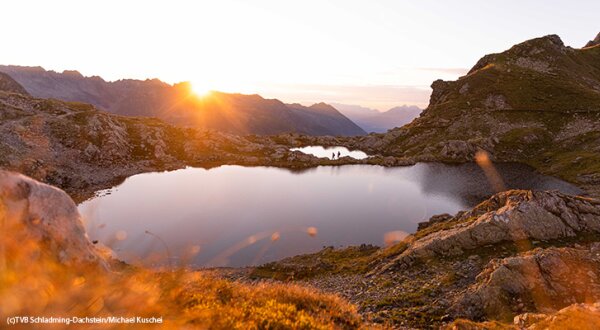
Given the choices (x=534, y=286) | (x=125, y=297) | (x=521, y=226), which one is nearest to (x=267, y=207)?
(x=521, y=226)

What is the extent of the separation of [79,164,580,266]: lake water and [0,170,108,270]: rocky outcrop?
862 cm

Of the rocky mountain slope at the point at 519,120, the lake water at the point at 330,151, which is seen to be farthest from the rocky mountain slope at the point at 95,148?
the rocky mountain slope at the point at 519,120

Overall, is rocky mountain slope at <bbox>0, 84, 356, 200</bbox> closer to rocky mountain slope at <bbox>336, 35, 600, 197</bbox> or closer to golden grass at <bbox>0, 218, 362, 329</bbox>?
rocky mountain slope at <bbox>336, 35, 600, 197</bbox>

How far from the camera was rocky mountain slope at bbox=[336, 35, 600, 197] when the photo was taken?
369 ft

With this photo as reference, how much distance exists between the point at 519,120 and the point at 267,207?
426ft

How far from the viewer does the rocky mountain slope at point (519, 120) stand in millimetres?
112475

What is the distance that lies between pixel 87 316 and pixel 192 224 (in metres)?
47.9

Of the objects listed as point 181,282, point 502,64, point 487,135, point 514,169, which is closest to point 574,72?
point 502,64

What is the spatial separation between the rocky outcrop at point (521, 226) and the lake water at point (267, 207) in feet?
55.6

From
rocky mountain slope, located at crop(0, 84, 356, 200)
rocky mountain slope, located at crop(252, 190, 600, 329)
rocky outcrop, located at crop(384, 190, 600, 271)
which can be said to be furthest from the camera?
rocky mountain slope, located at crop(0, 84, 356, 200)

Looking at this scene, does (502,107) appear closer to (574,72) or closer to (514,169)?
(514,169)

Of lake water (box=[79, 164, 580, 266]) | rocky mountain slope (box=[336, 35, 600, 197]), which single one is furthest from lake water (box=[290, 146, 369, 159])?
lake water (box=[79, 164, 580, 266])

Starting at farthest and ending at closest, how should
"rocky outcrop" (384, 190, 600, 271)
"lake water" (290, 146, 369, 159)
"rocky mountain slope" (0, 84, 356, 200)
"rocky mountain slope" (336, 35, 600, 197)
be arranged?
1. "lake water" (290, 146, 369, 159)
2. "rocky mountain slope" (336, 35, 600, 197)
3. "rocky mountain slope" (0, 84, 356, 200)
4. "rocky outcrop" (384, 190, 600, 271)

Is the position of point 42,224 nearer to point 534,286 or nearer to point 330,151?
point 534,286
